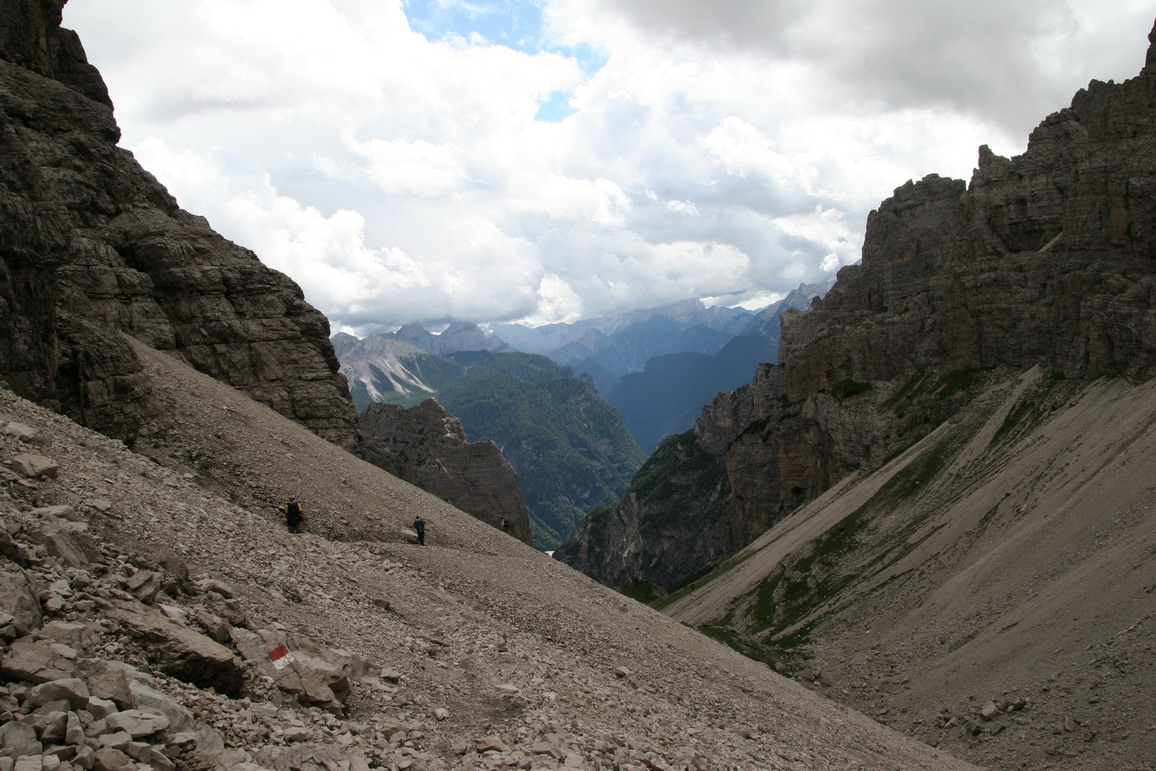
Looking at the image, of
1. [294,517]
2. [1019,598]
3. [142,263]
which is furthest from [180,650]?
[1019,598]

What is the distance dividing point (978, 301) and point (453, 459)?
294 ft

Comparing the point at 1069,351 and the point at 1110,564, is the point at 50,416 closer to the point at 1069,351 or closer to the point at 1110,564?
the point at 1110,564

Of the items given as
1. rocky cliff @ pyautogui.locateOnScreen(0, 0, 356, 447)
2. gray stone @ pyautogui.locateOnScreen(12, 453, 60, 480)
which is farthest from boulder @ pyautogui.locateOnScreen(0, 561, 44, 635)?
rocky cliff @ pyautogui.locateOnScreen(0, 0, 356, 447)

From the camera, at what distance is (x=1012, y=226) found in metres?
126

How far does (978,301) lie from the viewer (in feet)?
408

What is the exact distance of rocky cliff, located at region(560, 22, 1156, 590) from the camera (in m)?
101

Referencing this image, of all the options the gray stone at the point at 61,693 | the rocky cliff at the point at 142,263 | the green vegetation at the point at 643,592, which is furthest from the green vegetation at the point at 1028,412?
the gray stone at the point at 61,693

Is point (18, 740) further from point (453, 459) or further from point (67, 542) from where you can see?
point (453, 459)

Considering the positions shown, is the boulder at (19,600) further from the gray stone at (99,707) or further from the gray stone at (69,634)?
the gray stone at (99,707)

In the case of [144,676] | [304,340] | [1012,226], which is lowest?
[144,676]

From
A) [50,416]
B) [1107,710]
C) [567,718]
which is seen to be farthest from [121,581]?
[1107,710]

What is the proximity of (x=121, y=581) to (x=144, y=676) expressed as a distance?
372 centimetres

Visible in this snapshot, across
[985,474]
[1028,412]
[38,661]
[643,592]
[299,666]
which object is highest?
[1028,412]

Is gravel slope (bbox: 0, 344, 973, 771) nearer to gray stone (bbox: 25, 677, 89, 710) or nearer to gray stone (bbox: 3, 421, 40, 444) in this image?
gray stone (bbox: 3, 421, 40, 444)
